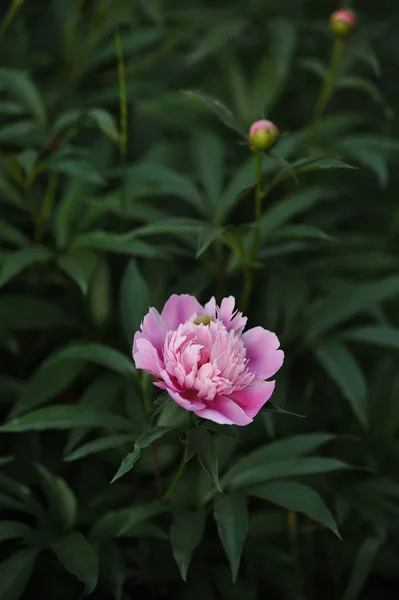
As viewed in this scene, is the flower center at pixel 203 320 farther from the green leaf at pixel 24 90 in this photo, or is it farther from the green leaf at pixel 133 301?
the green leaf at pixel 24 90

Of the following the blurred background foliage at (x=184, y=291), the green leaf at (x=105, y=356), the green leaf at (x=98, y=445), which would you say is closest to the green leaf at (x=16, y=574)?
the blurred background foliage at (x=184, y=291)

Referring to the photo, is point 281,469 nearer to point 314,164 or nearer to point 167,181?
point 314,164

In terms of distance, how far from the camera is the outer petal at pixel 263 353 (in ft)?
2.98

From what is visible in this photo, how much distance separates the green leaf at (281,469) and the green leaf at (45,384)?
0.32 m

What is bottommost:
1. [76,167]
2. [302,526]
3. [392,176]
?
[302,526]

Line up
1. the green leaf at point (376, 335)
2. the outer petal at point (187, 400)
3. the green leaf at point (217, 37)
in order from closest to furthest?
the outer petal at point (187, 400), the green leaf at point (376, 335), the green leaf at point (217, 37)

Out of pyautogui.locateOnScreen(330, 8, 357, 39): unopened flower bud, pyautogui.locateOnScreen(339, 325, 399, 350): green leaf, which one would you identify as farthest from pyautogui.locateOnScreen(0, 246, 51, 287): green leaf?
pyautogui.locateOnScreen(330, 8, 357, 39): unopened flower bud

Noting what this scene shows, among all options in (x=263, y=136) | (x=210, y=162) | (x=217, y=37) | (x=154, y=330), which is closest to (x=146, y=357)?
(x=154, y=330)

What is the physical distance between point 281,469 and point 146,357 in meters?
0.38

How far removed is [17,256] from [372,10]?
1.35 meters

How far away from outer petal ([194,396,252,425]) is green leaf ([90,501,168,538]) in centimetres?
33

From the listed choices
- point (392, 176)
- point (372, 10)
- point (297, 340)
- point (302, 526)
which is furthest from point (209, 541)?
point (372, 10)

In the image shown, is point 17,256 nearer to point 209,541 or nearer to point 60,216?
point 60,216

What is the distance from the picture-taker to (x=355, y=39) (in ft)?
5.84
